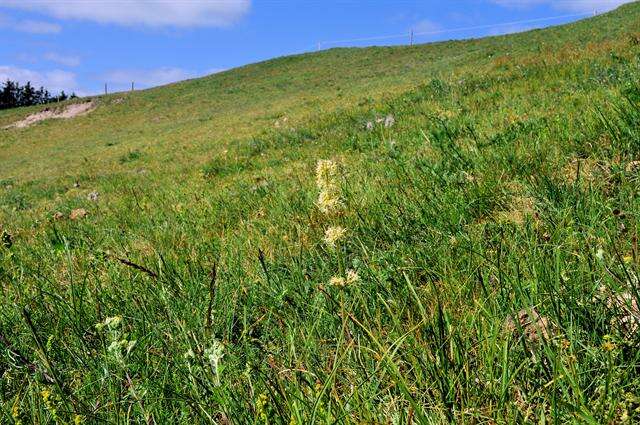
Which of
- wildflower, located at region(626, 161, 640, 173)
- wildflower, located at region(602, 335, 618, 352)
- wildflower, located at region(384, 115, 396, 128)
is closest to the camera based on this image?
wildflower, located at region(602, 335, 618, 352)

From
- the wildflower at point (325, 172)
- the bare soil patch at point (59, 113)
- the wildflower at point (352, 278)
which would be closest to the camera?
the wildflower at point (352, 278)

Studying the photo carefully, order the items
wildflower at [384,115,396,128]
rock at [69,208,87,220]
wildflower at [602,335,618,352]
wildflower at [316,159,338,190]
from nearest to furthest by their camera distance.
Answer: wildflower at [602,335,618,352] < wildflower at [316,159,338,190] < rock at [69,208,87,220] < wildflower at [384,115,396,128]

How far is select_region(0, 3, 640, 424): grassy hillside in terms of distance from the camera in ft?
5.53

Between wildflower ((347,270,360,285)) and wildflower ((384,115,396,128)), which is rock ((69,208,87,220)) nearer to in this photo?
wildflower ((384,115,396,128))

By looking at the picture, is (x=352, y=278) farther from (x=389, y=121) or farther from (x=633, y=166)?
(x=389, y=121)

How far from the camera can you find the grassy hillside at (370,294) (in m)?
1.68

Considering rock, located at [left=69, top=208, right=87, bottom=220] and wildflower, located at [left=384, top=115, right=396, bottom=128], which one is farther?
wildflower, located at [left=384, top=115, right=396, bottom=128]

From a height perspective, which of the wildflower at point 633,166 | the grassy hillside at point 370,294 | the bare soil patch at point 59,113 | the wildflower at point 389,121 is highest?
the bare soil patch at point 59,113

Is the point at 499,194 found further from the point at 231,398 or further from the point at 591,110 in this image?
the point at 231,398

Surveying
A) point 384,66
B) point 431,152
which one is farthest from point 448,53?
point 431,152

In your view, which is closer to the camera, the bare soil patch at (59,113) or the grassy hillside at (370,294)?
the grassy hillside at (370,294)

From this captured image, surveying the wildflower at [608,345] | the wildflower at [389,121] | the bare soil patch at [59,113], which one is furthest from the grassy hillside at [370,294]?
the bare soil patch at [59,113]

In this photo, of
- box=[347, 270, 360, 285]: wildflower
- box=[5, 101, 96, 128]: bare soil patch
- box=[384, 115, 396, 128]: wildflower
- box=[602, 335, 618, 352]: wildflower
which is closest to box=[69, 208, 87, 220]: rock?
box=[384, 115, 396, 128]: wildflower

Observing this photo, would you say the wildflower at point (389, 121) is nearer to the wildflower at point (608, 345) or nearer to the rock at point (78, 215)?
the rock at point (78, 215)
